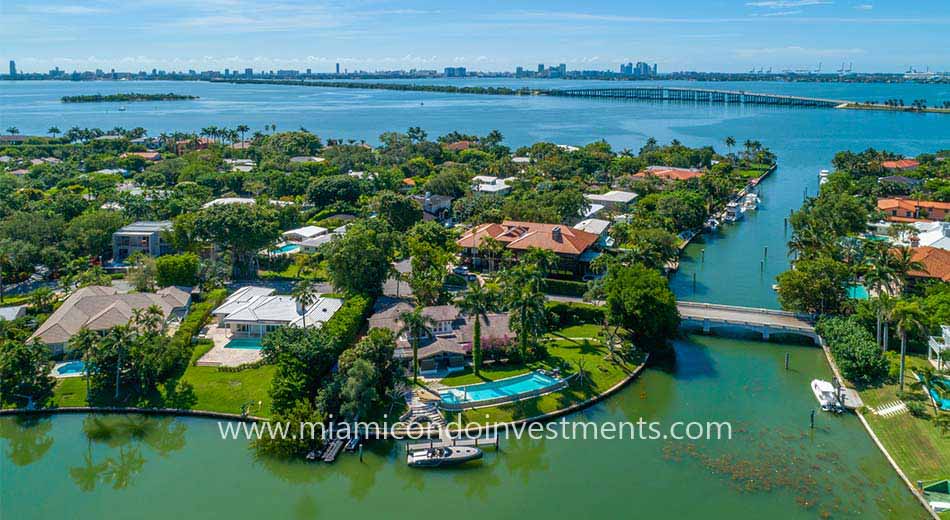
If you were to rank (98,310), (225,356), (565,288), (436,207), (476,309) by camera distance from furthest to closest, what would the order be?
(436,207) < (565,288) < (98,310) < (225,356) < (476,309)

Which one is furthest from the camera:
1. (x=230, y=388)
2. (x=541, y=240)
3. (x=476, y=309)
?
(x=541, y=240)

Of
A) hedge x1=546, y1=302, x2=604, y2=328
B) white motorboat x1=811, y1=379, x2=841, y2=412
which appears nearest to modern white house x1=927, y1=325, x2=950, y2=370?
white motorboat x1=811, y1=379, x2=841, y2=412

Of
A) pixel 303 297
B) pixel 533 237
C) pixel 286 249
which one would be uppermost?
pixel 533 237

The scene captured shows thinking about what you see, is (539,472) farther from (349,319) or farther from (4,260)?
(4,260)

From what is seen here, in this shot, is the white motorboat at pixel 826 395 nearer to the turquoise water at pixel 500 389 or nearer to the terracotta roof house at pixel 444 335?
the turquoise water at pixel 500 389

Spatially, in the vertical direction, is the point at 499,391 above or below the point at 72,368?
below

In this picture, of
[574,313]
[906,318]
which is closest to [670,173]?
[574,313]

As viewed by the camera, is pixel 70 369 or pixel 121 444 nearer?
pixel 121 444

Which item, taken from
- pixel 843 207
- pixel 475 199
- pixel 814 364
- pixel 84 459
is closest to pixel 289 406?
pixel 84 459

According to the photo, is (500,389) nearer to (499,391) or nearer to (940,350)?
(499,391)
